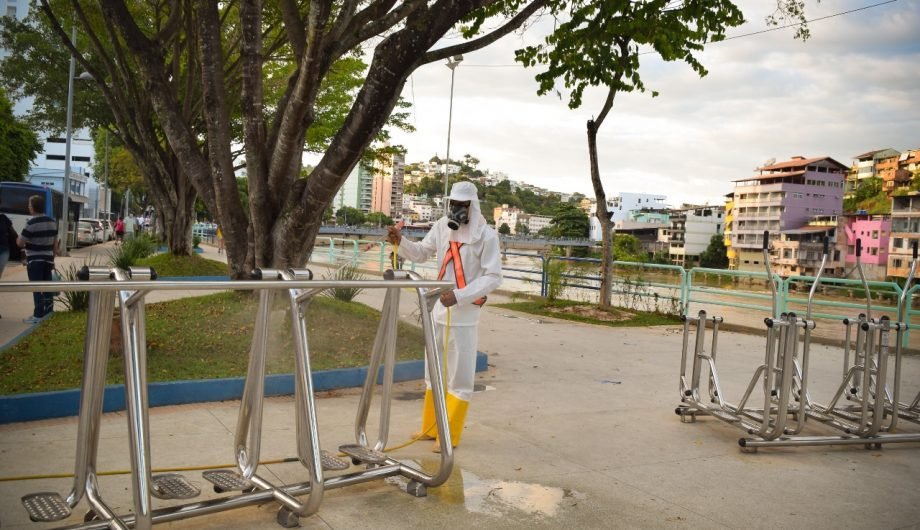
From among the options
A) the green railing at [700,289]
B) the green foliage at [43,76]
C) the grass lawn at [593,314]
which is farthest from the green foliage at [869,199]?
the green foliage at [43,76]

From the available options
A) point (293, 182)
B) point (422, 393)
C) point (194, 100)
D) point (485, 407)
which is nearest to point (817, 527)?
point (485, 407)

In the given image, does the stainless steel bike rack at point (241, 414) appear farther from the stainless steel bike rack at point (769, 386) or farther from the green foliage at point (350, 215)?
the green foliage at point (350, 215)

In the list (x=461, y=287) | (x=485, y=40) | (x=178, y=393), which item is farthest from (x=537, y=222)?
(x=461, y=287)

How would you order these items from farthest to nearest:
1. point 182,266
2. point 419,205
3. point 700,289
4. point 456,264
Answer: point 419,205
point 182,266
point 700,289
point 456,264

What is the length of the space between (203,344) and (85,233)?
33.7 meters

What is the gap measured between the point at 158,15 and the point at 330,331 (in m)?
10.6

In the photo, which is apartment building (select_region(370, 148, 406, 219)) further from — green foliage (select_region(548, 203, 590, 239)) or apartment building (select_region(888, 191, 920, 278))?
apartment building (select_region(888, 191, 920, 278))

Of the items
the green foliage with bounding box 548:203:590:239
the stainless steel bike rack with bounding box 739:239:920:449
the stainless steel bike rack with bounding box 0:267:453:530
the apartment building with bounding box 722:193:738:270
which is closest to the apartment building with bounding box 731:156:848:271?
the apartment building with bounding box 722:193:738:270

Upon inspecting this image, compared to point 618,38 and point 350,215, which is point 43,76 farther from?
point 350,215

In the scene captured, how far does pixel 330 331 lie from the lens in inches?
345

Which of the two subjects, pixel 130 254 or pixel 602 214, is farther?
pixel 130 254

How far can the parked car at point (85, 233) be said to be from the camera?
36.5 metres

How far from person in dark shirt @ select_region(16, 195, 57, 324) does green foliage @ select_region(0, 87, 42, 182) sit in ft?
118

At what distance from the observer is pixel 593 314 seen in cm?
1470
